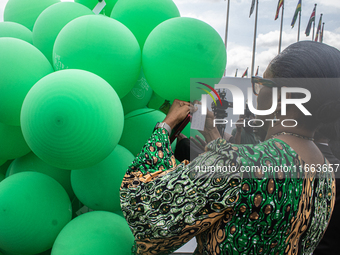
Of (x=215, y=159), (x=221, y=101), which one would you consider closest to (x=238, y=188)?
(x=215, y=159)

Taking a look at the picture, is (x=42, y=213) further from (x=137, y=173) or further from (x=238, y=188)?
(x=238, y=188)

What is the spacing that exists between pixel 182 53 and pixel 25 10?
118 centimetres

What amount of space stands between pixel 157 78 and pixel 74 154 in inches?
19.4

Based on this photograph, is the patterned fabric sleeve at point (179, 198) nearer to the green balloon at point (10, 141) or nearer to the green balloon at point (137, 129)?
the green balloon at point (137, 129)

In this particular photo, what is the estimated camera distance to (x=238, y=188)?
2.38ft

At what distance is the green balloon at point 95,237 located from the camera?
1.09 metres

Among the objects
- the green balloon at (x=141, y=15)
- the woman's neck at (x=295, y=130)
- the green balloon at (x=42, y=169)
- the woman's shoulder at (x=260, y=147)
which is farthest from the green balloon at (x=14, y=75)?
the woman's neck at (x=295, y=130)

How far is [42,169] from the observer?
4.44ft

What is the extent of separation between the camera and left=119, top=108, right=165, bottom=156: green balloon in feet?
4.42

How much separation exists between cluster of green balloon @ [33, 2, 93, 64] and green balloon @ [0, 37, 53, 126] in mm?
218

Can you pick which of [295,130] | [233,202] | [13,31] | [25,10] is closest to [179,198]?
[233,202]

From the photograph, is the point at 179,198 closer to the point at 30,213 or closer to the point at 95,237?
the point at 95,237

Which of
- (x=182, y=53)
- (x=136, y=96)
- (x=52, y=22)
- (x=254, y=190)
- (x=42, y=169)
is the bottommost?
(x=42, y=169)

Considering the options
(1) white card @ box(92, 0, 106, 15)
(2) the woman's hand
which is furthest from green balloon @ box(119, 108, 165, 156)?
(1) white card @ box(92, 0, 106, 15)
